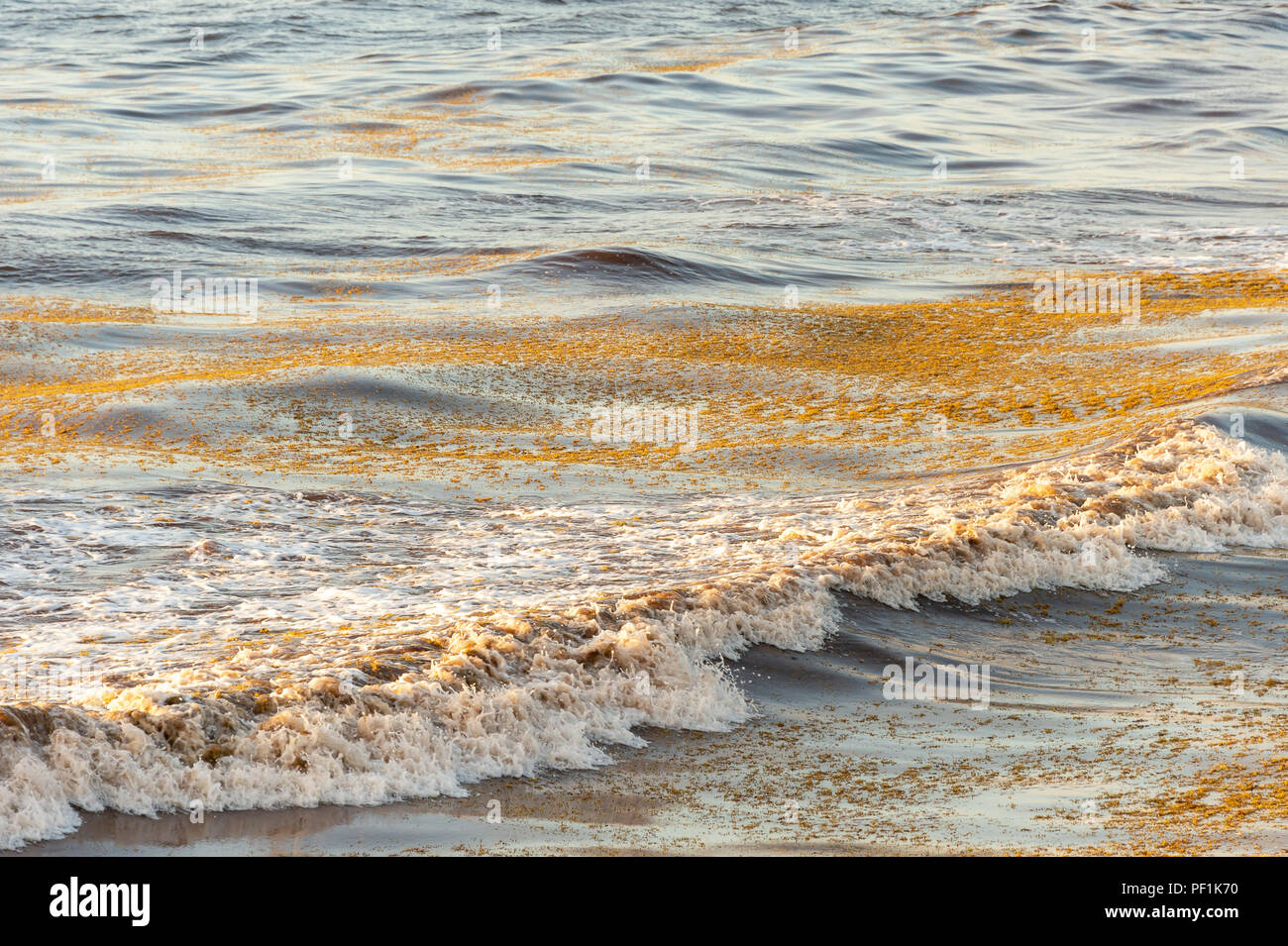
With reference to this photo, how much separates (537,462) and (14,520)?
317 centimetres

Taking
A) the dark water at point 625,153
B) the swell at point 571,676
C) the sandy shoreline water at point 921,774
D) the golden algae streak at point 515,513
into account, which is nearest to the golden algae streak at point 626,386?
the golden algae streak at point 515,513

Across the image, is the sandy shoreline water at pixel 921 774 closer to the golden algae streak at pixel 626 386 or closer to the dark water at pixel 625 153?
the golden algae streak at pixel 626 386

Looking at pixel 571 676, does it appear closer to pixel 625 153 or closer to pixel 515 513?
pixel 515 513

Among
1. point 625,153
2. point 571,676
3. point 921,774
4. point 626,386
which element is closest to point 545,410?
point 626,386

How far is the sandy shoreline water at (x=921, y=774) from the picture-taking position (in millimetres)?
4758

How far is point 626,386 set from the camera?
38.4ft

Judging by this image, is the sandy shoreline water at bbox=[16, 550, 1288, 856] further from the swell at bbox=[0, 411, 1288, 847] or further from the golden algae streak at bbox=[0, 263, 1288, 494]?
the golden algae streak at bbox=[0, 263, 1288, 494]

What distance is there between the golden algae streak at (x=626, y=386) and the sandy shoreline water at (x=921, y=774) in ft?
9.13

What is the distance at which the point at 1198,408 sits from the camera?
34.0 feet

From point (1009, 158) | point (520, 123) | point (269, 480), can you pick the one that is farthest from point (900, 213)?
point (269, 480)

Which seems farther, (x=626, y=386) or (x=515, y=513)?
(x=626, y=386)

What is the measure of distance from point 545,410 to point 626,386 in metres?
0.93

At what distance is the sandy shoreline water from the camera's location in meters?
4.76

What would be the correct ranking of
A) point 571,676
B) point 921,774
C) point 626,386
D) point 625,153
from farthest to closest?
1. point 625,153
2. point 626,386
3. point 571,676
4. point 921,774
